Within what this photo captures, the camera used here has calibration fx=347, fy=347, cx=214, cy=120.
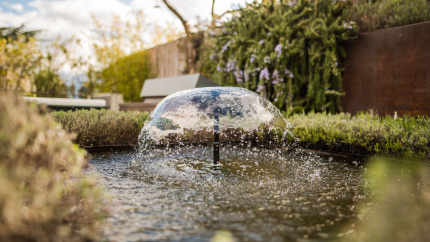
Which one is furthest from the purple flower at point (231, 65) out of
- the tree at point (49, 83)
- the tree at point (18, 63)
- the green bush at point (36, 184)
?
the green bush at point (36, 184)

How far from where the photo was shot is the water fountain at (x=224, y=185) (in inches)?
87.9

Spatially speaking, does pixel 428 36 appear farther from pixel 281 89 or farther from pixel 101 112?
pixel 101 112

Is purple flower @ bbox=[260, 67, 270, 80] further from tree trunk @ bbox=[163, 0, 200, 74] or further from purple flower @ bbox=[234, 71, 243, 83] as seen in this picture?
tree trunk @ bbox=[163, 0, 200, 74]

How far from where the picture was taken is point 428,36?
582cm

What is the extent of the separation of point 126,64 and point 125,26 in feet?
7.33

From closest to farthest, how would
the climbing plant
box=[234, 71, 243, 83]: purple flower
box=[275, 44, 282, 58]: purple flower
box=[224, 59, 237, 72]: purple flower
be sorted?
the climbing plant → box=[275, 44, 282, 58]: purple flower → box=[234, 71, 243, 83]: purple flower → box=[224, 59, 237, 72]: purple flower

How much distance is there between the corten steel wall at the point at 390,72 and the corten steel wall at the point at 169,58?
6.23 m

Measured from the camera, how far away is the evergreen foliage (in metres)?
14.3

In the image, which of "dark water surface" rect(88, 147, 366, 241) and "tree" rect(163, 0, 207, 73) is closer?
"dark water surface" rect(88, 147, 366, 241)

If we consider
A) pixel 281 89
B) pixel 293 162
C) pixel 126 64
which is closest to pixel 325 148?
pixel 293 162

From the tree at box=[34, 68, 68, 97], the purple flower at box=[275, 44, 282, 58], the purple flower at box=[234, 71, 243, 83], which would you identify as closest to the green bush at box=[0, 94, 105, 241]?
the purple flower at box=[275, 44, 282, 58]

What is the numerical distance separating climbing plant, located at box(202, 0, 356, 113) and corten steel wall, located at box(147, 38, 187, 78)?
4.03 m

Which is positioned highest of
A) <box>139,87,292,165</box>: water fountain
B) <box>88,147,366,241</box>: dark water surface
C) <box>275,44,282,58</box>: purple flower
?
<box>275,44,282,58</box>: purple flower

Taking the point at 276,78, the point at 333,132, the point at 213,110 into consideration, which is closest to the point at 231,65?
the point at 276,78
